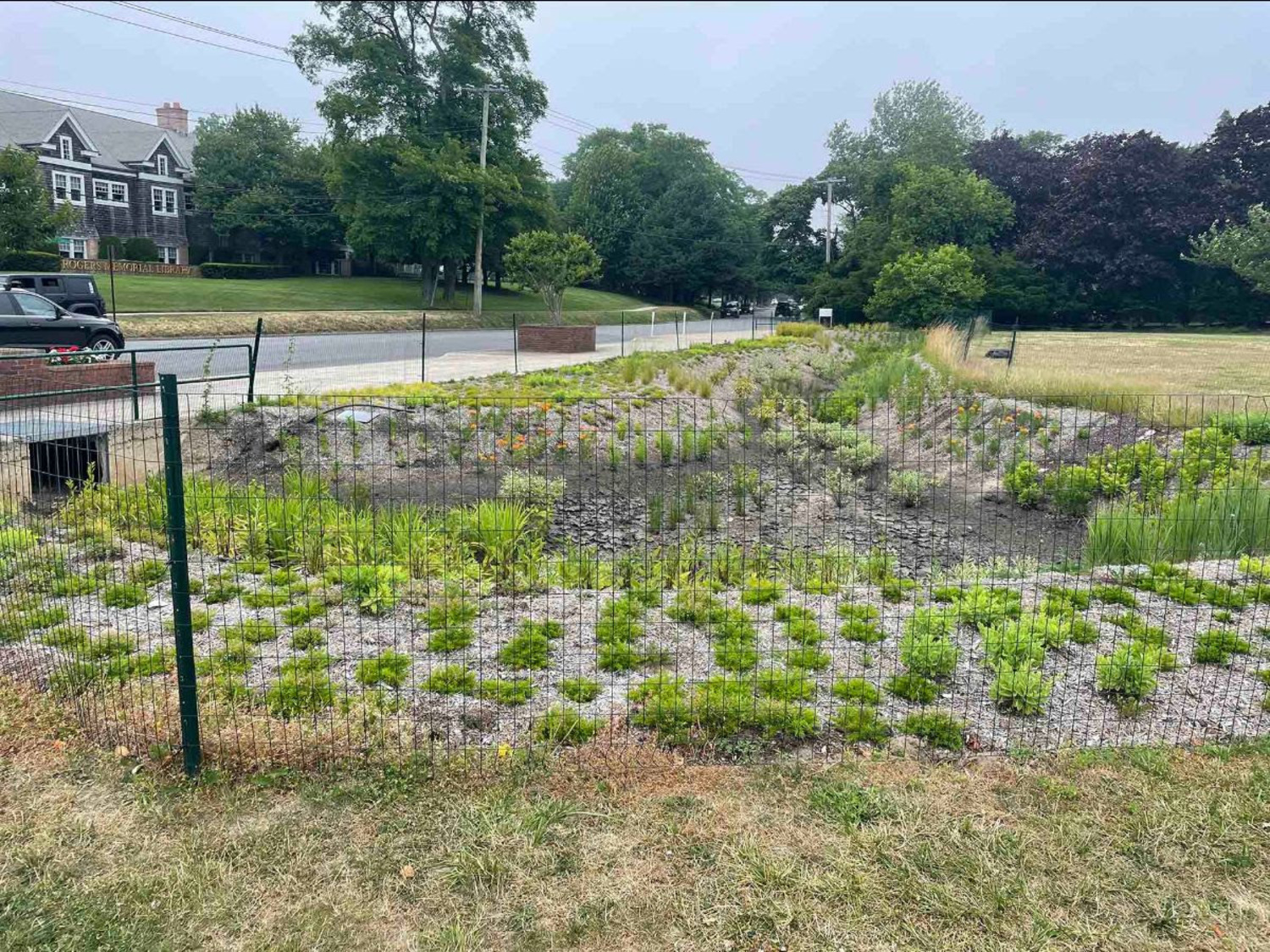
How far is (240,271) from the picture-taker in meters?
51.5

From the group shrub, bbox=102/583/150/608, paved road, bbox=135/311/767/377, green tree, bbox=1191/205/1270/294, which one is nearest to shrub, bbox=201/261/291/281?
paved road, bbox=135/311/767/377

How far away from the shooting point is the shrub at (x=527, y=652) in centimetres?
513

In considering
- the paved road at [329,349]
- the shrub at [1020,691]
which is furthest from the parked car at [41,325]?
the shrub at [1020,691]

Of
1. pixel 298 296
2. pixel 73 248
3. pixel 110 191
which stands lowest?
pixel 298 296

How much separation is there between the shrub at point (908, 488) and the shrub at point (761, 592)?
15.6 feet

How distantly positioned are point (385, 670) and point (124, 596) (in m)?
2.30

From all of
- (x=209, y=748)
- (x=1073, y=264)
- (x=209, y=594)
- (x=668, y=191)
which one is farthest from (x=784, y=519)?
(x=668, y=191)

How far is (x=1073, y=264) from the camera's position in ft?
158

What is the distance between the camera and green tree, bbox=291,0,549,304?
41562 mm

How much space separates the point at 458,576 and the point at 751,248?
2442 inches

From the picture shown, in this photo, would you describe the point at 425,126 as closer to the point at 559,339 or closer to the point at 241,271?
the point at 241,271

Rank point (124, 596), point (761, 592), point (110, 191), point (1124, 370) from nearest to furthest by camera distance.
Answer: point (124, 596) → point (761, 592) → point (1124, 370) → point (110, 191)

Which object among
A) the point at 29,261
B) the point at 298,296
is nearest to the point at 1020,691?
the point at 29,261

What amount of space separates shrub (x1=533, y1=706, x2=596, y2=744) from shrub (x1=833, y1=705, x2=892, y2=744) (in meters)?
1.19
